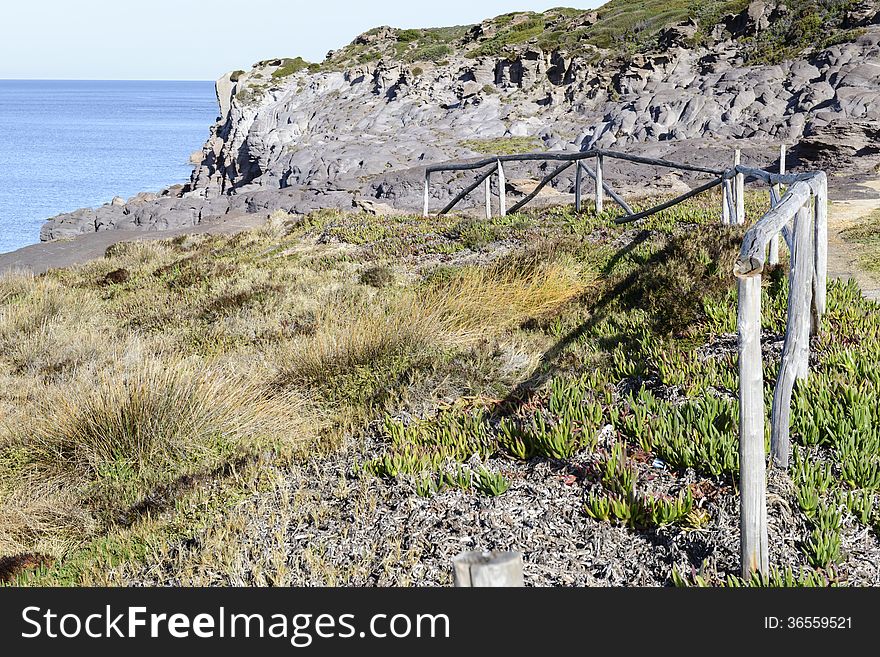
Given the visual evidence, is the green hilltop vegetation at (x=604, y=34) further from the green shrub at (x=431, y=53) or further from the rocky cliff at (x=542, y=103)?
the rocky cliff at (x=542, y=103)

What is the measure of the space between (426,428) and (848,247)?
304 inches

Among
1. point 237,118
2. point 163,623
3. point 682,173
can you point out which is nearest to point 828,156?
point 682,173

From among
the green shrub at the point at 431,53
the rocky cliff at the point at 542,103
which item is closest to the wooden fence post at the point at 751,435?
the rocky cliff at the point at 542,103

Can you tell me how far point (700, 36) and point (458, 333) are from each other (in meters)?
44.5

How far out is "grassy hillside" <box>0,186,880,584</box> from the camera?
12.5 ft

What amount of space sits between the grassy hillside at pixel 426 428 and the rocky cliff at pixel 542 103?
19.9 meters

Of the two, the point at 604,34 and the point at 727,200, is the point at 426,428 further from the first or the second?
the point at 604,34

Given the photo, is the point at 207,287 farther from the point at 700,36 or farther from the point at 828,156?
the point at 700,36

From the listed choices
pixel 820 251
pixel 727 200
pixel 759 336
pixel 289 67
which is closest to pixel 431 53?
pixel 289 67

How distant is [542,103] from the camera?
47062 mm

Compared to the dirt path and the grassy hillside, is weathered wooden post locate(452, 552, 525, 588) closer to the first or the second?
the grassy hillside

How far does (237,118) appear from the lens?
56.6m

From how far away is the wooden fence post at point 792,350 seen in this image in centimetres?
389

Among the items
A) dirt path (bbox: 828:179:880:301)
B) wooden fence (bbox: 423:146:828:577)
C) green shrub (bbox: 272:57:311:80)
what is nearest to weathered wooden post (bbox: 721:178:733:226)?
dirt path (bbox: 828:179:880:301)
